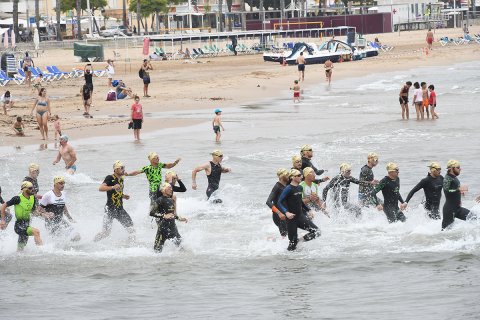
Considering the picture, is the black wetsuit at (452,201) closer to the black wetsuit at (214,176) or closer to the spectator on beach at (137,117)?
the black wetsuit at (214,176)

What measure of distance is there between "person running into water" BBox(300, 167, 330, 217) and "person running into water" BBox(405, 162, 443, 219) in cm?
147

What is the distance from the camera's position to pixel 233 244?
1711 centimetres

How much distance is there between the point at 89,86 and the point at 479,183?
703 inches

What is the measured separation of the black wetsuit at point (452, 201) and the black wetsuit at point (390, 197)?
866 millimetres

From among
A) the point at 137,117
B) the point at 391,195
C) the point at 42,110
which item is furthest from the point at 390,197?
the point at 42,110

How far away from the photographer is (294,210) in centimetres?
1490

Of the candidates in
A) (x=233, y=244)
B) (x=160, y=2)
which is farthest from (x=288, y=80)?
(x=160, y=2)

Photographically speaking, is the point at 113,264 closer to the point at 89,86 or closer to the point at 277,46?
the point at 89,86

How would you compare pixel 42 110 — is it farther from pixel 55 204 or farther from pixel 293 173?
pixel 293 173

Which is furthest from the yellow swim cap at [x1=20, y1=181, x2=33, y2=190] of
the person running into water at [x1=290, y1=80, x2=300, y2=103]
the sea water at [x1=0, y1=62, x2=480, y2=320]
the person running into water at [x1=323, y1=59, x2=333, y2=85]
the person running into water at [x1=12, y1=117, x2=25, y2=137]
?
the person running into water at [x1=323, y1=59, x2=333, y2=85]

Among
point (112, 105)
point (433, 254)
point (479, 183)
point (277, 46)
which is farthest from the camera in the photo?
point (277, 46)

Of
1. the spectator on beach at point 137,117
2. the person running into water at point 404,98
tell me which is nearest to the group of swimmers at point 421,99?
the person running into water at point 404,98

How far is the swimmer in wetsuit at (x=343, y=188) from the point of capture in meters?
16.9

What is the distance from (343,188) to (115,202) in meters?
4.04
